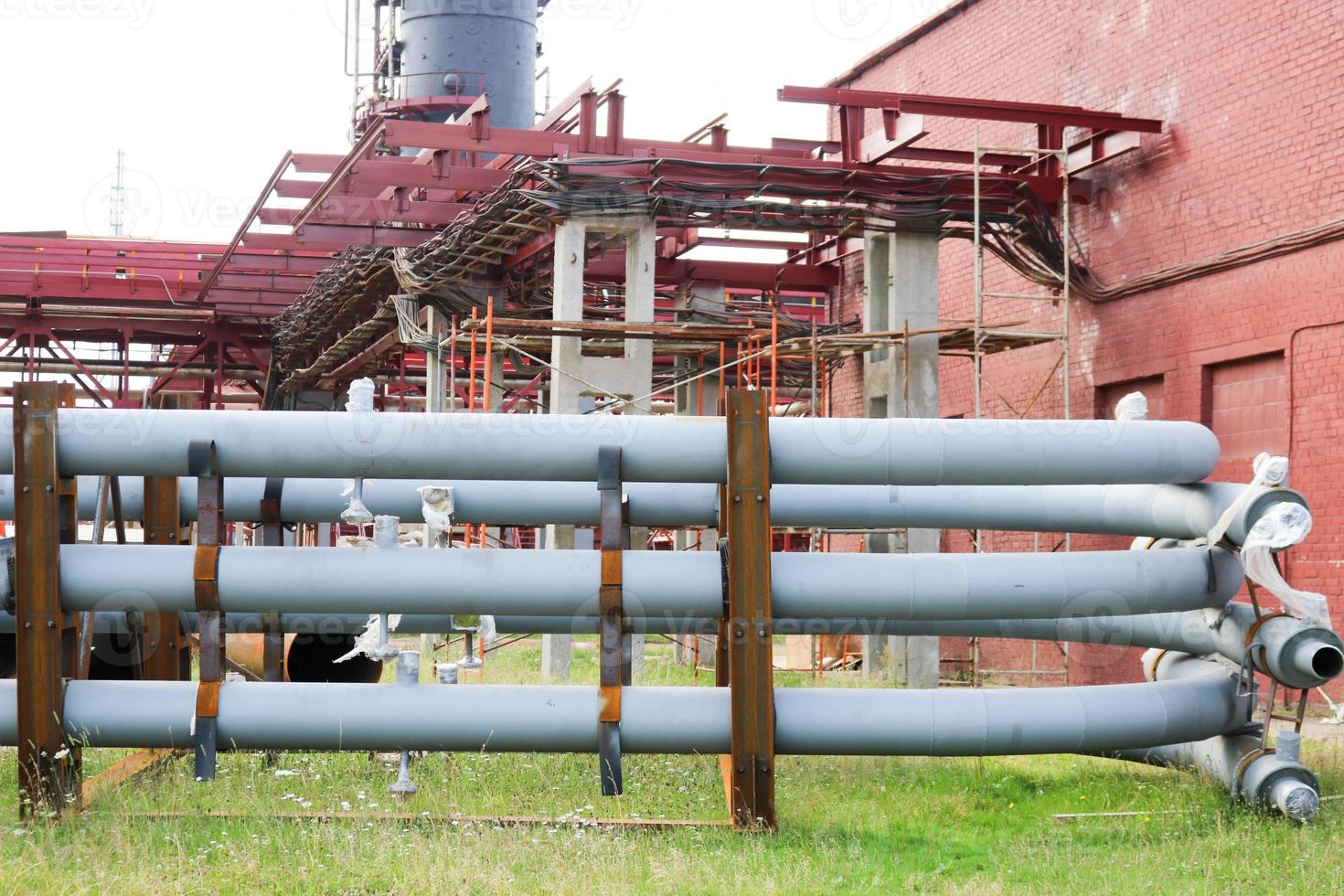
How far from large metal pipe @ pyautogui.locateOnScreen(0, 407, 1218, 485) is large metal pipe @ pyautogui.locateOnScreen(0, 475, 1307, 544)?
0.85 m

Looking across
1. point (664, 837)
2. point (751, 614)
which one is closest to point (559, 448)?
point (751, 614)

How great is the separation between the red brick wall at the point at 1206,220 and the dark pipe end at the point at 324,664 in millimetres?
8360

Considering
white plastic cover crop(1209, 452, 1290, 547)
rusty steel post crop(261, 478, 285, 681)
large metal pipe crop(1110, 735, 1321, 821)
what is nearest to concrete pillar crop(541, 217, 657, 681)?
rusty steel post crop(261, 478, 285, 681)

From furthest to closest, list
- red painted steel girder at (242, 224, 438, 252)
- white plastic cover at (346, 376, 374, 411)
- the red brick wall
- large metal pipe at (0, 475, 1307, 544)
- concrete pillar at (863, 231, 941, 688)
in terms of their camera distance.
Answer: red painted steel girder at (242, 224, 438, 252) → concrete pillar at (863, 231, 941, 688) → the red brick wall → large metal pipe at (0, 475, 1307, 544) → white plastic cover at (346, 376, 374, 411)

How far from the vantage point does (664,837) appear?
594 cm

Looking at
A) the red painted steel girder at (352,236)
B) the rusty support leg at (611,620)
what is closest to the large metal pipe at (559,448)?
the rusty support leg at (611,620)

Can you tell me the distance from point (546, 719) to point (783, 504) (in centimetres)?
249

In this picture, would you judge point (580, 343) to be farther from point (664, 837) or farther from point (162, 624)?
point (664, 837)

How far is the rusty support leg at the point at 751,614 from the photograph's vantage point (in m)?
6.06

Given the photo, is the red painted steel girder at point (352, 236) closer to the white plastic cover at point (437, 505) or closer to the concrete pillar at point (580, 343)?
the concrete pillar at point (580, 343)

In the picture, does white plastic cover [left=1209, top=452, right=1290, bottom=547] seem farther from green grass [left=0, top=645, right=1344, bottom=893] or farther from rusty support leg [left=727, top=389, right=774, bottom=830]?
rusty support leg [left=727, top=389, right=774, bottom=830]

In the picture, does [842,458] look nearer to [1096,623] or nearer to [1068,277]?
[1096,623]

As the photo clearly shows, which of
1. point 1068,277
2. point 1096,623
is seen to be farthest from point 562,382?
point 1096,623

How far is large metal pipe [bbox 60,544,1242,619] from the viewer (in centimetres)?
624
